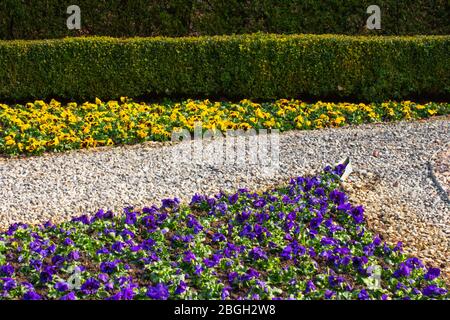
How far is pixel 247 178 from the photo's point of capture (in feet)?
22.3

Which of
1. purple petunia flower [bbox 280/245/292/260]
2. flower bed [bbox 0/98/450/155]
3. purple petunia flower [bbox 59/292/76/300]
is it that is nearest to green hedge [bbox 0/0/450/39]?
flower bed [bbox 0/98/450/155]

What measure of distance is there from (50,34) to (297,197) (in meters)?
6.96

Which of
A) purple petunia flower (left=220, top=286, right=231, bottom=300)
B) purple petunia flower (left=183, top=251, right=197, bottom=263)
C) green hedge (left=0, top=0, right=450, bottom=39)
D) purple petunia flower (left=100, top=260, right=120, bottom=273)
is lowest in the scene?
purple petunia flower (left=220, top=286, right=231, bottom=300)

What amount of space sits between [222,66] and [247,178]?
12.7ft

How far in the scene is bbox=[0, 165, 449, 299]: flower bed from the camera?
15.5 ft

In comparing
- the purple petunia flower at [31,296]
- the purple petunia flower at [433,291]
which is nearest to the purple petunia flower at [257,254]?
the purple petunia flower at [433,291]

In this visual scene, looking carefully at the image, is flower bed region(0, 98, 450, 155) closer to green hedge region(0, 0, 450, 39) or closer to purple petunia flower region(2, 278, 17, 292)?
green hedge region(0, 0, 450, 39)

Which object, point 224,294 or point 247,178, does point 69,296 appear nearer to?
point 224,294

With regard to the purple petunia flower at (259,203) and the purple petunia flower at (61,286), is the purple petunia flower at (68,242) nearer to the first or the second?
the purple petunia flower at (61,286)

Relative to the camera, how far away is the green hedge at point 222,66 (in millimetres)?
10188

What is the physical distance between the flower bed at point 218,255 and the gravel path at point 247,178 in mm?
348

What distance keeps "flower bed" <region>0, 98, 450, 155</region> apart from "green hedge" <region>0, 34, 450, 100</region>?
11.7 inches

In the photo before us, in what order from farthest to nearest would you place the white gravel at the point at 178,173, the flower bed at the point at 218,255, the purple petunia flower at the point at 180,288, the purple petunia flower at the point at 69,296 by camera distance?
the white gravel at the point at 178,173 → the flower bed at the point at 218,255 → the purple petunia flower at the point at 180,288 → the purple petunia flower at the point at 69,296
